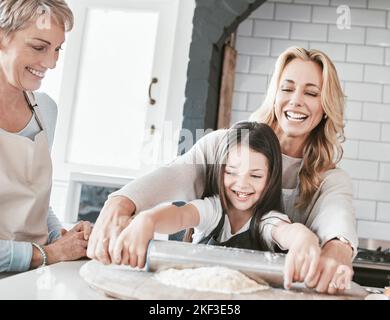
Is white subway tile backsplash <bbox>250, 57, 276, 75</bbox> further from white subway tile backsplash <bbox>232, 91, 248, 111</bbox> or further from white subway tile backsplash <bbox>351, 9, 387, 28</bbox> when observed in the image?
white subway tile backsplash <bbox>351, 9, 387, 28</bbox>

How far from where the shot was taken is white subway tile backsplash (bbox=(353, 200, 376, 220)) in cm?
191

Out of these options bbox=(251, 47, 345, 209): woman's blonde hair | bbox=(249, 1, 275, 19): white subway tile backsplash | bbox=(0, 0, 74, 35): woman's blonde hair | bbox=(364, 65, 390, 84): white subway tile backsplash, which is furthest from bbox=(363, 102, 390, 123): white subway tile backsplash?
Result: bbox=(0, 0, 74, 35): woman's blonde hair

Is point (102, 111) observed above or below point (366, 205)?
above

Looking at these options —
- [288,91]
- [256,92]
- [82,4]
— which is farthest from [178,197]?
[82,4]

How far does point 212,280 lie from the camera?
1.73ft

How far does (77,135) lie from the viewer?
2.01m

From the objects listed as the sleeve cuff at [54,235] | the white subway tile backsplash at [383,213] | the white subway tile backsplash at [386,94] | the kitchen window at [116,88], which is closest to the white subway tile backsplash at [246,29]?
the kitchen window at [116,88]

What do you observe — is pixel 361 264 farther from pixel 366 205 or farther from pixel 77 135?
pixel 77 135

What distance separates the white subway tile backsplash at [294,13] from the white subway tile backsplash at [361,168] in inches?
25.3

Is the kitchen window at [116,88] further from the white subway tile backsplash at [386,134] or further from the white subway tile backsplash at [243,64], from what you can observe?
the white subway tile backsplash at [386,134]

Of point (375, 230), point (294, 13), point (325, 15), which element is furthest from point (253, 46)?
point (375, 230)

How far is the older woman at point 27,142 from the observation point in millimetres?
802

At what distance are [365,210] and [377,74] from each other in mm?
578
